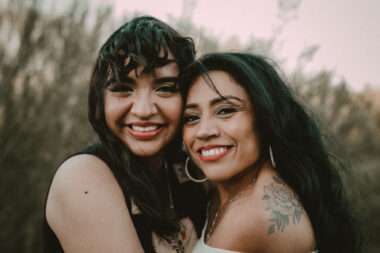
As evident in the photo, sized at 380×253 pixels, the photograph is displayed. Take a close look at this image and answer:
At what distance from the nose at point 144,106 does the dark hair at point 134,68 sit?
0.18m

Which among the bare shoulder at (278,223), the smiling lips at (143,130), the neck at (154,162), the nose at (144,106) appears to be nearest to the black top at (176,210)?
the neck at (154,162)

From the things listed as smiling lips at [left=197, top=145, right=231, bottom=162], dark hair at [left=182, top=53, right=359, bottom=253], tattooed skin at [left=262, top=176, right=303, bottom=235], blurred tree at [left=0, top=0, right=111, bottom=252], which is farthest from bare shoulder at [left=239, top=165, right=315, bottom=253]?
blurred tree at [left=0, top=0, right=111, bottom=252]

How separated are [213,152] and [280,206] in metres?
0.56

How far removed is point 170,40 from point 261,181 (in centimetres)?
118

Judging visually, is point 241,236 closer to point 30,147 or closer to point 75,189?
point 75,189

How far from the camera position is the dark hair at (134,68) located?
1.97 m

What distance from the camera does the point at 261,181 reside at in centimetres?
191

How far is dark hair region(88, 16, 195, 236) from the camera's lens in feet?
6.48

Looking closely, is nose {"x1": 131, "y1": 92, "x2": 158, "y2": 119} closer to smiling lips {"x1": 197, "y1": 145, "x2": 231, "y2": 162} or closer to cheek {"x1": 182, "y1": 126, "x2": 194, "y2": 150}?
cheek {"x1": 182, "y1": 126, "x2": 194, "y2": 150}

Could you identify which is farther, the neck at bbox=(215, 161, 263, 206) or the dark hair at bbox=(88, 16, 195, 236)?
Result: the neck at bbox=(215, 161, 263, 206)

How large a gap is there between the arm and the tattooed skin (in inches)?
31.7

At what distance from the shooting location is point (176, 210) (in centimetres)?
240

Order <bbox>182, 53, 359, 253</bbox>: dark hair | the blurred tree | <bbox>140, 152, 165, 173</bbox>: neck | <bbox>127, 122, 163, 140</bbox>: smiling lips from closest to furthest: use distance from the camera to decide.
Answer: <bbox>182, 53, 359, 253</bbox>: dark hair < <bbox>127, 122, 163, 140</bbox>: smiling lips < <bbox>140, 152, 165, 173</bbox>: neck < the blurred tree

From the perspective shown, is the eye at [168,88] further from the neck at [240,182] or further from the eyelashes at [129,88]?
the neck at [240,182]
